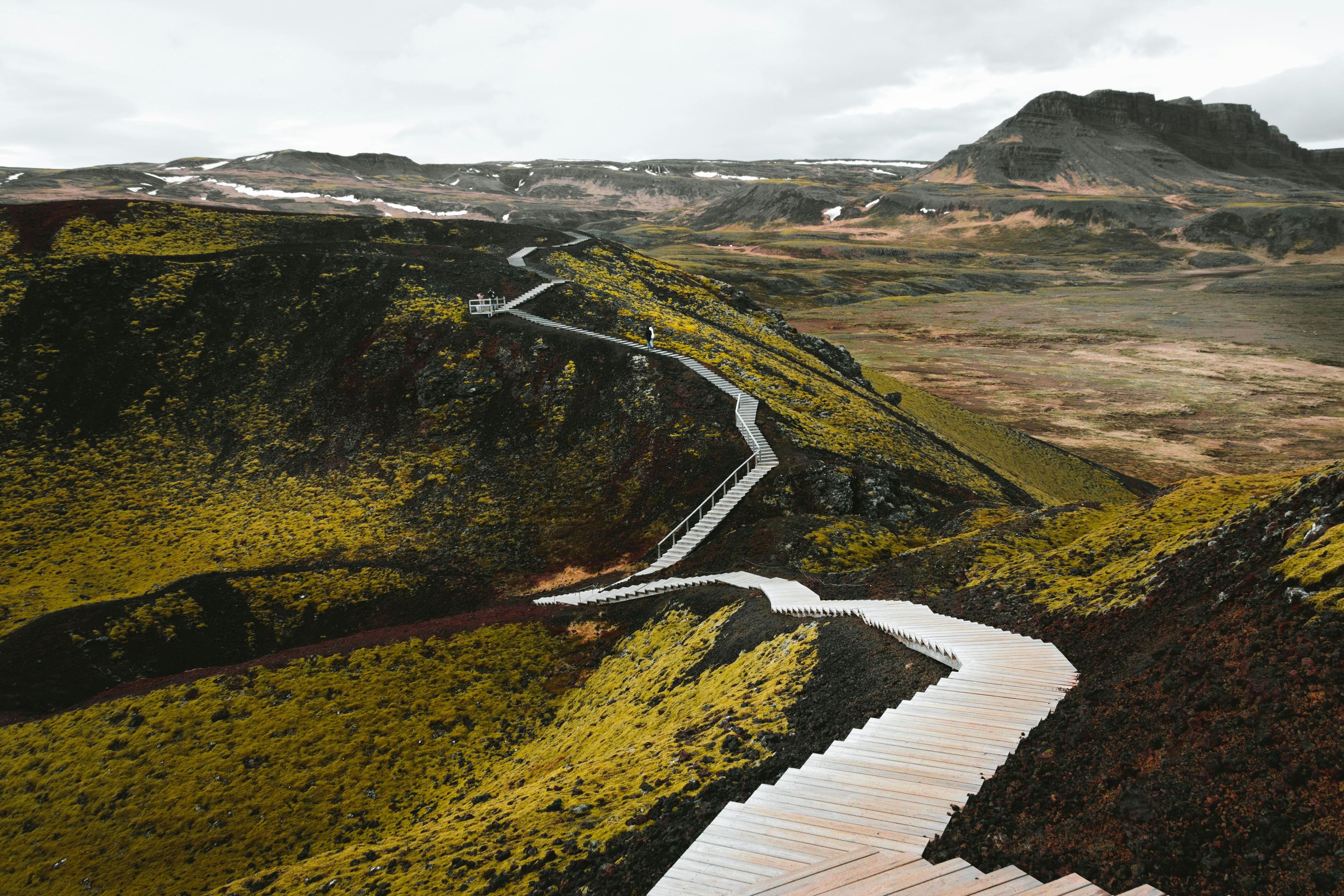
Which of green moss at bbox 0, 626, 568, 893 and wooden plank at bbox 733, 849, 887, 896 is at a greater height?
wooden plank at bbox 733, 849, 887, 896

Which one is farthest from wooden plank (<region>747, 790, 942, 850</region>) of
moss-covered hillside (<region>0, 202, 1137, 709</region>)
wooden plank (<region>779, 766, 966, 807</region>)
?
moss-covered hillside (<region>0, 202, 1137, 709</region>)

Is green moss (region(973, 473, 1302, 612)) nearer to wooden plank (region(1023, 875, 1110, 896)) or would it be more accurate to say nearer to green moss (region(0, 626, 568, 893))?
wooden plank (region(1023, 875, 1110, 896))

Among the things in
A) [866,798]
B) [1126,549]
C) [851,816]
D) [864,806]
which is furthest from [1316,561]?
[1126,549]

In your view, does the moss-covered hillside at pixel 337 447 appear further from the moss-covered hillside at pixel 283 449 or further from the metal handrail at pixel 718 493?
the metal handrail at pixel 718 493

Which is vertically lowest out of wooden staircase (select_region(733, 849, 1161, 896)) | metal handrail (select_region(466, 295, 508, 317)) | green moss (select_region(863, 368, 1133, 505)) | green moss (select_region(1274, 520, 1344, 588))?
green moss (select_region(863, 368, 1133, 505))

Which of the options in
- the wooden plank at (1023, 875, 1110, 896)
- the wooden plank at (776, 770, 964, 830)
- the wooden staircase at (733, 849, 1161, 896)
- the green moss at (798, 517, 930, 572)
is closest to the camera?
the wooden plank at (1023, 875, 1110, 896)

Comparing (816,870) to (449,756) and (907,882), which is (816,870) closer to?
(907,882)
